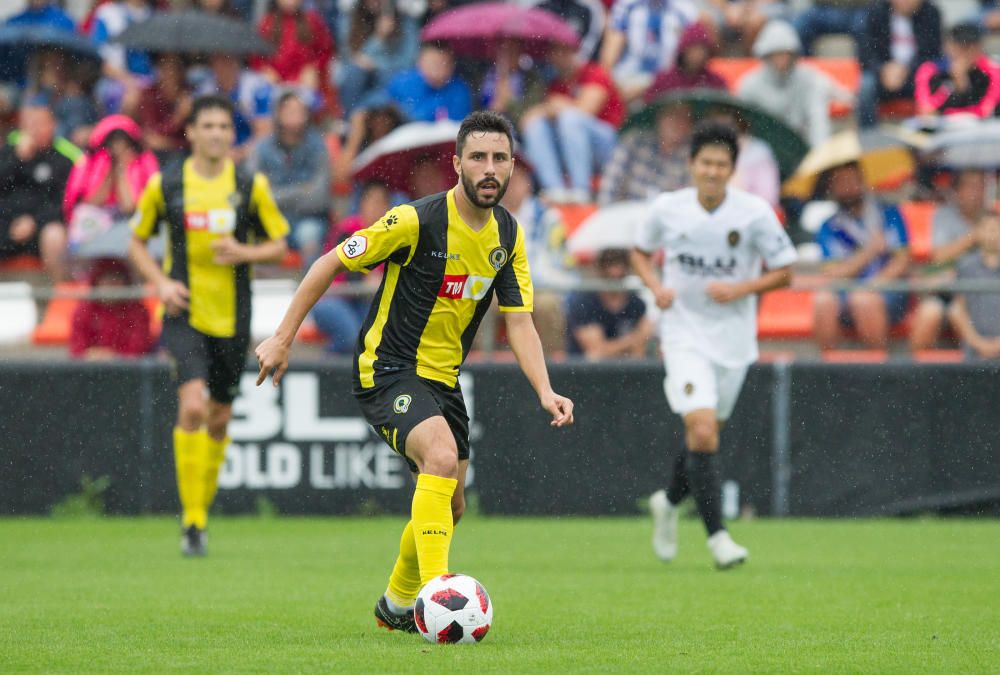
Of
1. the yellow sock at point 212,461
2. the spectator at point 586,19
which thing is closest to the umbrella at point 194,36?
the spectator at point 586,19

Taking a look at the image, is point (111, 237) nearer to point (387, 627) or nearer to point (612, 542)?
point (612, 542)

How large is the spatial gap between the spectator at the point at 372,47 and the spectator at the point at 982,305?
6821 millimetres

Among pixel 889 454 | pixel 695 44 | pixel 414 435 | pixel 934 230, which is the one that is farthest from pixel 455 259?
pixel 695 44

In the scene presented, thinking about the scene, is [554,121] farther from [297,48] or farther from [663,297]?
[663,297]

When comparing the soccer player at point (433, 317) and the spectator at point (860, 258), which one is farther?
the spectator at point (860, 258)

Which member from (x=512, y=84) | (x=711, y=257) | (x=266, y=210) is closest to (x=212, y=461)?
(x=266, y=210)

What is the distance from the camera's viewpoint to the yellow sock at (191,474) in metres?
10.7

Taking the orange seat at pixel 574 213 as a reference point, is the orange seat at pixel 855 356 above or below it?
below

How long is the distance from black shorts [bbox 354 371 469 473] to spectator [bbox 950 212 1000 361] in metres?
7.39

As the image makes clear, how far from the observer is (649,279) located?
1034 centimetres

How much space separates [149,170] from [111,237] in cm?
119

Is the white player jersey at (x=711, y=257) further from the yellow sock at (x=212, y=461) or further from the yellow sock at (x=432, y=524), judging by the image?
the yellow sock at (x=432, y=524)

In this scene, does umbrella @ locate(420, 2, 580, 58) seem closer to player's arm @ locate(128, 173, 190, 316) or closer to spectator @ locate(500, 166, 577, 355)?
spectator @ locate(500, 166, 577, 355)

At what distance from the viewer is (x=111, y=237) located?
48.2 ft
